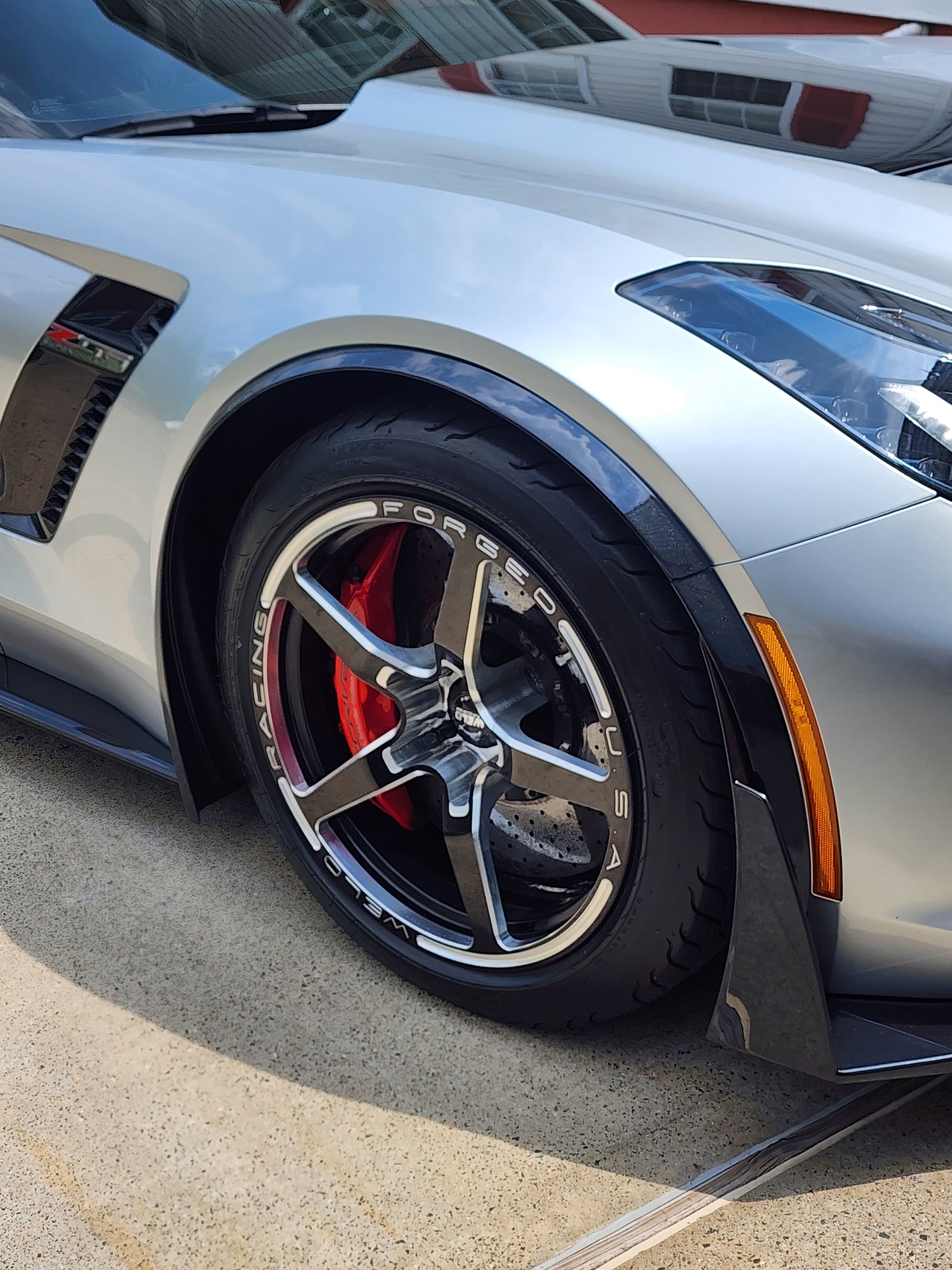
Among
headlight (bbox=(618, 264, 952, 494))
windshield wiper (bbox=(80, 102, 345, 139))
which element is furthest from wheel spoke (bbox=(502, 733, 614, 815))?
Result: windshield wiper (bbox=(80, 102, 345, 139))

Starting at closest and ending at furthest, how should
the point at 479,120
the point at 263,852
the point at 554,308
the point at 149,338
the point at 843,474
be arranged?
the point at 843,474 → the point at 554,308 → the point at 149,338 → the point at 479,120 → the point at 263,852

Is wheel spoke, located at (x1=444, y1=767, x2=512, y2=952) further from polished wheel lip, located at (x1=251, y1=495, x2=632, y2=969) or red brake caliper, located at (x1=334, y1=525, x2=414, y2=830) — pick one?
red brake caliper, located at (x1=334, y1=525, x2=414, y2=830)

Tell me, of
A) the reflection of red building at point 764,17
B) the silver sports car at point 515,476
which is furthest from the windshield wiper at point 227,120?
the reflection of red building at point 764,17

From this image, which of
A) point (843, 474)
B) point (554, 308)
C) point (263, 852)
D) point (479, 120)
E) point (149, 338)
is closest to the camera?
point (843, 474)

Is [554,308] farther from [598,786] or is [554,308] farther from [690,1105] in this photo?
[690,1105]

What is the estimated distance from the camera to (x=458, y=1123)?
4.88 ft

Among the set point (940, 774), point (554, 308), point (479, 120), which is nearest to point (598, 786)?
point (940, 774)

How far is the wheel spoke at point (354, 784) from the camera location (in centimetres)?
165

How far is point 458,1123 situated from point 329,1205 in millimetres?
197

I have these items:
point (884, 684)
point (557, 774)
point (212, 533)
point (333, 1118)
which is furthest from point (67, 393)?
point (884, 684)

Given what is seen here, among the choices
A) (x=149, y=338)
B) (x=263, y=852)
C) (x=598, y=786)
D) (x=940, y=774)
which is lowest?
(x=263, y=852)

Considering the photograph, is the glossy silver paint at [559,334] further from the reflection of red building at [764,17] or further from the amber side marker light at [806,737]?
the reflection of red building at [764,17]

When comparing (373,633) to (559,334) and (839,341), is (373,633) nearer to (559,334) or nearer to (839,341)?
(559,334)

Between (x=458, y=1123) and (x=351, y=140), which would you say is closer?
(x=458, y=1123)
